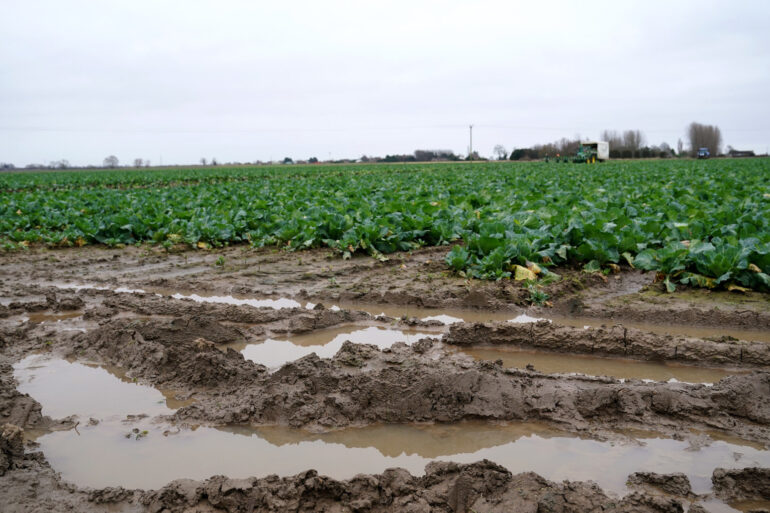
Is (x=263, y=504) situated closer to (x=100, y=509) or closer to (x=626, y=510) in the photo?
(x=100, y=509)

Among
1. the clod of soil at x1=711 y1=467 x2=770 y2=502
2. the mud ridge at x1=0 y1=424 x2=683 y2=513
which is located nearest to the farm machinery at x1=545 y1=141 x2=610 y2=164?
the clod of soil at x1=711 y1=467 x2=770 y2=502

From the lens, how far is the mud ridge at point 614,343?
13.0 feet

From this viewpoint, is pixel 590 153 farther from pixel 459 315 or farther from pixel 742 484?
pixel 742 484

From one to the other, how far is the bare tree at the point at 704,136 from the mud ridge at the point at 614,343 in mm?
96995

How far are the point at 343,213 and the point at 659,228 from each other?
16.4 ft

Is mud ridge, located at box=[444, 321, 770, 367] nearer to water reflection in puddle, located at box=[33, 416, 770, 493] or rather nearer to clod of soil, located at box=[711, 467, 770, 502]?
water reflection in puddle, located at box=[33, 416, 770, 493]

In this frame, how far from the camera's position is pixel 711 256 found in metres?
5.47

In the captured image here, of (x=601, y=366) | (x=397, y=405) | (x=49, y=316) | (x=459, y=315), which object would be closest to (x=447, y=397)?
(x=397, y=405)

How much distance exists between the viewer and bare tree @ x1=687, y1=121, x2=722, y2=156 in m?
88.4

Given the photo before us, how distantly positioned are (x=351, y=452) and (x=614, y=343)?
234cm

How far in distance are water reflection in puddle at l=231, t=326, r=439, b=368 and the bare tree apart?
97.6 metres

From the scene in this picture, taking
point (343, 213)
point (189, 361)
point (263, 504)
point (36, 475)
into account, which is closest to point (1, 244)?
point (343, 213)

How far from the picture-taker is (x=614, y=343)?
4.17m

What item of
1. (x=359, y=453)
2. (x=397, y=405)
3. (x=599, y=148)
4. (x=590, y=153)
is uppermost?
(x=599, y=148)
